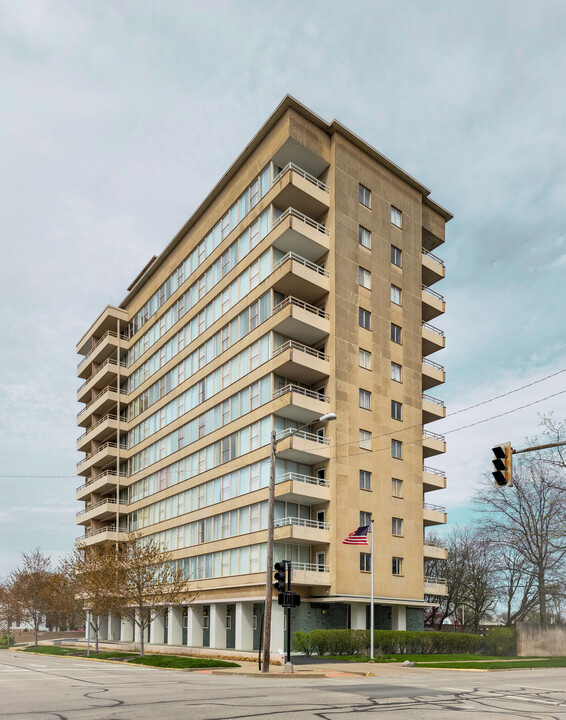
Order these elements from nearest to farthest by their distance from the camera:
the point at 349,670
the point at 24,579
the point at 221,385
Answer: the point at 349,670 < the point at 221,385 < the point at 24,579

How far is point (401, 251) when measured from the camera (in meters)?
50.7

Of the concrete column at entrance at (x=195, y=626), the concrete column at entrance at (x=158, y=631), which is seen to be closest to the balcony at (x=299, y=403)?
the concrete column at entrance at (x=195, y=626)

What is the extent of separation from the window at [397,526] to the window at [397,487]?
1573 mm

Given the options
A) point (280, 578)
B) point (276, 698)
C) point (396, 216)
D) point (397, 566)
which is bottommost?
point (397, 566)

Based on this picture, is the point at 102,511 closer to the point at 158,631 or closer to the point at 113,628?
the point at 113,628

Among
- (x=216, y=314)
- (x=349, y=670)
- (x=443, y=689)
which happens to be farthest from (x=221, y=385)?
(x=443, y=689)

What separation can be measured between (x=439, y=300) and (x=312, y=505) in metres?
20.6

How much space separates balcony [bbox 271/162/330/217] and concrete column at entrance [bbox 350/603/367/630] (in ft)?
80.6

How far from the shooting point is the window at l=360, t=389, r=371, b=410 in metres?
44.6

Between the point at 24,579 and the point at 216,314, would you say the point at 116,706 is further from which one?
the point at 24,579

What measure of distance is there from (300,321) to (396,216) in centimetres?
1407

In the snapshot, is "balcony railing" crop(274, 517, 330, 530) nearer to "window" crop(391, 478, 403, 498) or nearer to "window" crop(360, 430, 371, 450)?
"window" crop(360, 430, 371, 450)

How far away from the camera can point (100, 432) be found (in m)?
73.3

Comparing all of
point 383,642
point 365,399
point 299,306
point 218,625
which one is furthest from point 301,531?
point 299,306
